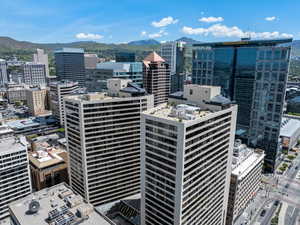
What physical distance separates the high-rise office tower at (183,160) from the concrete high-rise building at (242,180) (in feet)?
82.3

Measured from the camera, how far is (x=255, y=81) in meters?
149

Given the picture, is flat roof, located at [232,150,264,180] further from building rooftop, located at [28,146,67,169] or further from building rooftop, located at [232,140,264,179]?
building rooftop, located at [28,146,67,169]

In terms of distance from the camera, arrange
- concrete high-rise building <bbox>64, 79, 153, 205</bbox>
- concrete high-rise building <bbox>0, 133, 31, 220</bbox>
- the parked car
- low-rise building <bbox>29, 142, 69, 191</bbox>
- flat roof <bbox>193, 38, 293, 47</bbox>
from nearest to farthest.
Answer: concrete high-rise building <bbox>64, 79, 153, 205</bbox>
concrete high-rise building <bbox>0, 133, 31, 220</bbox>
low-rise building <bbox>29, 142, 69, 191</bbox>
the parked car
flat roof <bbox>193, 38, 293, 47</bbox>

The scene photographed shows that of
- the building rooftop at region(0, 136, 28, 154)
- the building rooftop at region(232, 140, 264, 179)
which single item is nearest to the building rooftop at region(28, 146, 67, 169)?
the building rooftop at region(0, 136, 28, 154)

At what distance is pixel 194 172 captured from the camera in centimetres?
6375

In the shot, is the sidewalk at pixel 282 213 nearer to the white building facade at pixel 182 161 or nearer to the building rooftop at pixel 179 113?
the white building facade at pixel 182 161

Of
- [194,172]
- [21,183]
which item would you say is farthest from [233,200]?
[21,183]

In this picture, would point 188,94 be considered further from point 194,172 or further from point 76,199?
point 76,199

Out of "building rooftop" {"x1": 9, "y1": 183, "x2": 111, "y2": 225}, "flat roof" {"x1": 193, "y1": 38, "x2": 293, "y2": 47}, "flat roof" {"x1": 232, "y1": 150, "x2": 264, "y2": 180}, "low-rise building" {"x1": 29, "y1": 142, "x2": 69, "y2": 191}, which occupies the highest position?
"flat roof" {"x1": 193, "y1": 38, "x2": 293, "y2": 47}

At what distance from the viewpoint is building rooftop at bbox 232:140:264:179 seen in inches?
4072

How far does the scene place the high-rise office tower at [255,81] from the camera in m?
138

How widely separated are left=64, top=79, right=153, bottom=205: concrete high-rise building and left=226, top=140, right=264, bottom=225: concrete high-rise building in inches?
1850

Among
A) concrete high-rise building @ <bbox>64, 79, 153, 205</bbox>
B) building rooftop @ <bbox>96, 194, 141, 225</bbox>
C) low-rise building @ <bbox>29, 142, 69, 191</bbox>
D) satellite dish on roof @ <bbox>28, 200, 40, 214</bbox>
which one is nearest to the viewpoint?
satellite dish on roof @ <bbox>28, 200, 40, 214</bbox>

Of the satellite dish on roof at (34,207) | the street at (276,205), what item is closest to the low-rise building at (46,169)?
the satellite dish on roof at (34,207)
